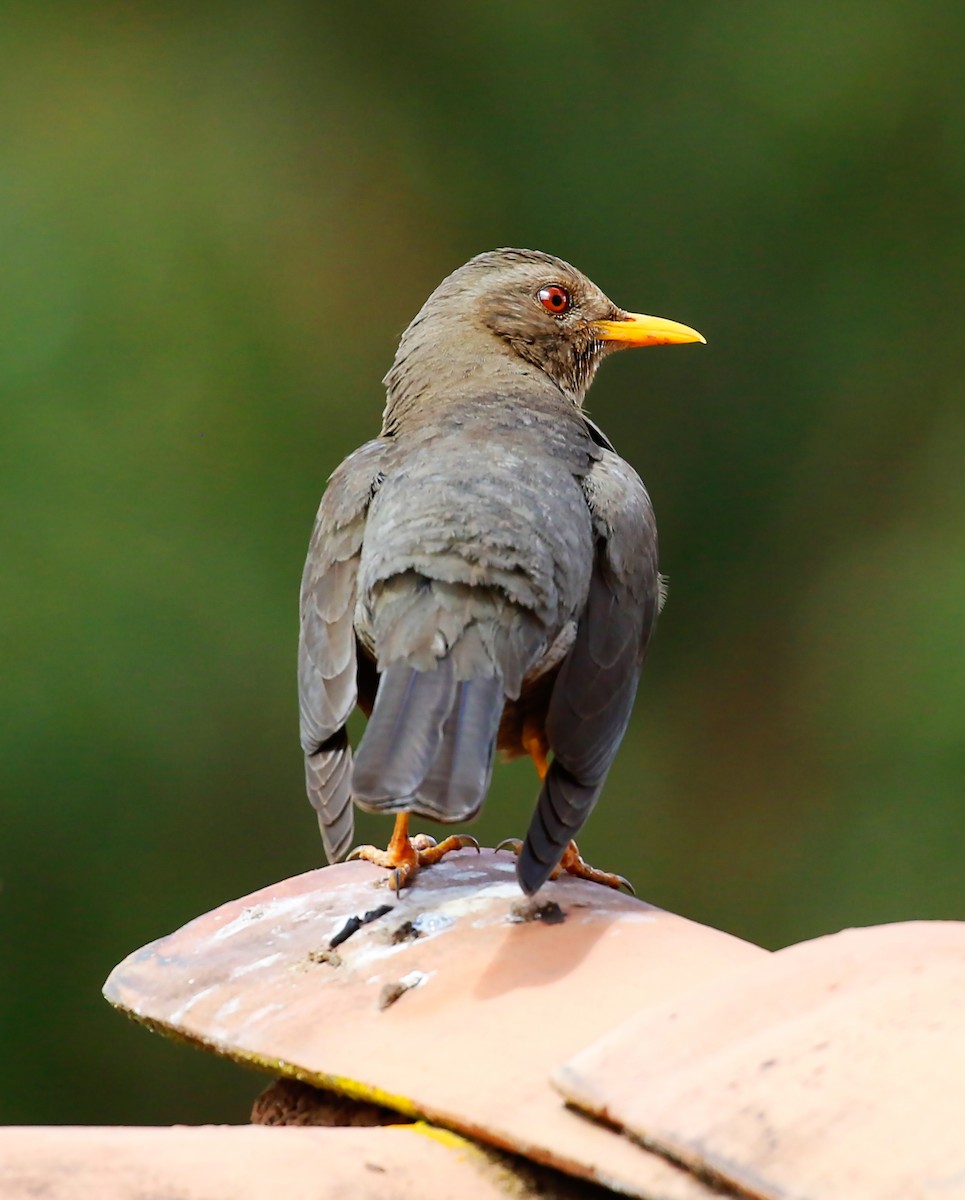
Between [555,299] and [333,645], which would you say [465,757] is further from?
[555,299]

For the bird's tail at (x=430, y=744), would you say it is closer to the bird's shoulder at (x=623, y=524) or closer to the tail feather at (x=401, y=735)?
the tail feather at (x=401, y=735)

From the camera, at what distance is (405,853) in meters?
3.15

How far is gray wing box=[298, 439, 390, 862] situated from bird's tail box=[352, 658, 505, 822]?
14 centimetres

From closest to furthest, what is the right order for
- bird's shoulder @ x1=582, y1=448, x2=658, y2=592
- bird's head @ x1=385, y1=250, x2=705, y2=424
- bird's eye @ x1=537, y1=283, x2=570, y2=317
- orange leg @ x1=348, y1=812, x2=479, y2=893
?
orange leg @ x1=348, y1=812, x2=479, y2=893, bird's shoulder @ x1=582, y1=448, x2=658, y2=592, bird's head @ x1=385, y1=250, x2=705, y2=424, bird's eye @ x1=537, y1=283, x2=570, y2=317

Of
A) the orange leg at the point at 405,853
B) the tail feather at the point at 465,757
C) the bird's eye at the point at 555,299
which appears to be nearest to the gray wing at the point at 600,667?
the tail feather at the point at 465,757

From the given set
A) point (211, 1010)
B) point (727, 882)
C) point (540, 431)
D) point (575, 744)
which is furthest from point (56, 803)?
point (211, 1010)

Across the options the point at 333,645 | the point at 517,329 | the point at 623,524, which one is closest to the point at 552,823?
the point at 333,645

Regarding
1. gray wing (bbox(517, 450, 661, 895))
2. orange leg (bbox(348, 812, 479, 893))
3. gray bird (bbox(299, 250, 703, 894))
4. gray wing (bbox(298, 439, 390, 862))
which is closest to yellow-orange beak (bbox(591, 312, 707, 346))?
gray bird (bbox(299, 250, 703, 894))

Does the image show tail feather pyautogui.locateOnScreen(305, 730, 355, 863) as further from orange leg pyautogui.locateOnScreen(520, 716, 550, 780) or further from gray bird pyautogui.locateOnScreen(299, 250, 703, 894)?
orange leg pyautogui.locateOnScreen(520, 716, 550, 780)

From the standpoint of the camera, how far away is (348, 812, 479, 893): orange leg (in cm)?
304

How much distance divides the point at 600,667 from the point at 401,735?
2.19 feet

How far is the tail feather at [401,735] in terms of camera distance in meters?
2.71

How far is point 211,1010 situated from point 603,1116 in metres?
0.79

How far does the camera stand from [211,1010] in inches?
97.3
